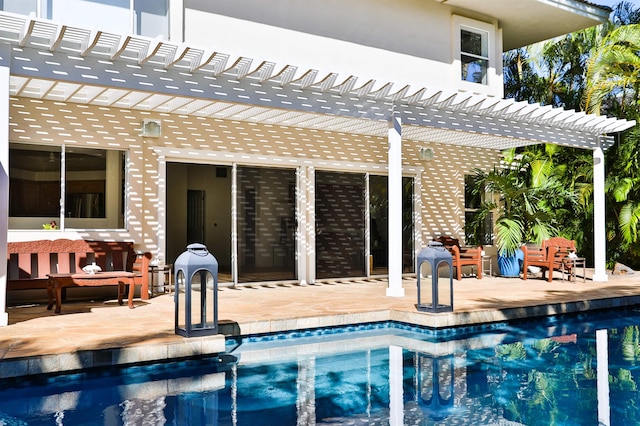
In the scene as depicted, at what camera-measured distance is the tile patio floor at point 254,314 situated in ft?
18.5

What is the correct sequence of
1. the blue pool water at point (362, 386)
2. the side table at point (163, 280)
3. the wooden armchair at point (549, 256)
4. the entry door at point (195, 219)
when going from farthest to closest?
the wooden armchair at point (549, 256)
the entry door at point (195, 219)
the side table at point (163, 280)
the blue pool water at point (362, 386)

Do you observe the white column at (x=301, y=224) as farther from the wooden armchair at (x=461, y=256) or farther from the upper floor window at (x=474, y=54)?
the upper floor window at (x=474, y=54)

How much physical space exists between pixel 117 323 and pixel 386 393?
3.61m

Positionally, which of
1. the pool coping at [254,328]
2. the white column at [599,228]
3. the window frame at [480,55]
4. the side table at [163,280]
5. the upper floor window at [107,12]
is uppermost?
the window frame at [480,55]

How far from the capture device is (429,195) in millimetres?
13922

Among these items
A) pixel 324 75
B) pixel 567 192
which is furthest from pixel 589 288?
pixel 324 75

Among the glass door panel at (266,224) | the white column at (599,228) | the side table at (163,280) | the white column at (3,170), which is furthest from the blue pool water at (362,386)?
the white column at (599,228)

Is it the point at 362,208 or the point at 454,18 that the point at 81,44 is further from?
the point at 454,18

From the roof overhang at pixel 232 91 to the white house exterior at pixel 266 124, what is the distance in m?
0.03

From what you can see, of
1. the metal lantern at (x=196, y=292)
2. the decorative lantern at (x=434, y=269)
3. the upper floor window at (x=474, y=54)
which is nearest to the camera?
the metal lantern at (x=196, y=292)

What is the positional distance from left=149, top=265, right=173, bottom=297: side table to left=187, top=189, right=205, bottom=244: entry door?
4.06 feet

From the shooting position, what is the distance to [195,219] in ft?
40.0

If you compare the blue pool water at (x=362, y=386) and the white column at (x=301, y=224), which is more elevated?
the white column at (x=301, y=224)

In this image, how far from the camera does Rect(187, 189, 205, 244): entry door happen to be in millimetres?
11824
